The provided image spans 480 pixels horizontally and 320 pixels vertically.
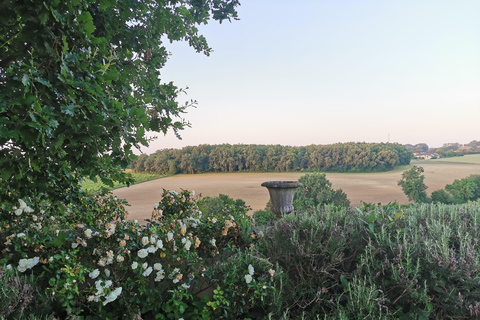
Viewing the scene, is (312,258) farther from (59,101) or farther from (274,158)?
(274,158)

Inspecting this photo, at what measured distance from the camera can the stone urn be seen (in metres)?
5.78

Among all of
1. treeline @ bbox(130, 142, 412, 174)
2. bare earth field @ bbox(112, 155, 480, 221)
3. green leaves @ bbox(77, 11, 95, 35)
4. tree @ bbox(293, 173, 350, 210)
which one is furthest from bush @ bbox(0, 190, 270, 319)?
treeline @ bbox(130, 142, 412, 174)

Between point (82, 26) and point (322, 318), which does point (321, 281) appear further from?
point (82, 26)

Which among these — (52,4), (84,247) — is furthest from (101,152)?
(84,247)

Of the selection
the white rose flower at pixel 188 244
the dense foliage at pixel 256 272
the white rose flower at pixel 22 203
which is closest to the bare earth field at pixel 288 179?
the white rose flower at pixel 22 203

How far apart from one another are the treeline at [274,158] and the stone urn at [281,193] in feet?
16.0

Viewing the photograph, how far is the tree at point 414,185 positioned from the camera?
35.7 ft

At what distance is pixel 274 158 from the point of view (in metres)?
11.1

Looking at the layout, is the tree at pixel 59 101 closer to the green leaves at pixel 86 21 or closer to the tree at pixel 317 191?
the green leaves at pixel 86 21

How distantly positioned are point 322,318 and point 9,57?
131 inches

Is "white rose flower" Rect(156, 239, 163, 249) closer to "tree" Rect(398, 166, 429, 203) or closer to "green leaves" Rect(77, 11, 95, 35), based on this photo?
"green leaves" Rect(77, 11, 95, 35)

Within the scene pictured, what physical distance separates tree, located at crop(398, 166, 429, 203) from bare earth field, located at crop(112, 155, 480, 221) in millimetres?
180

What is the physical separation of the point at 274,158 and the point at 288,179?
2.92 ft

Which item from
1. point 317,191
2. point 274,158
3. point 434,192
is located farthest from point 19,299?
point 434,192
